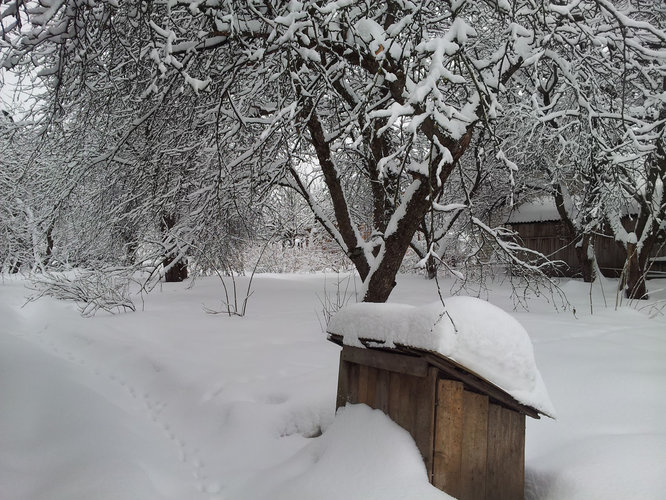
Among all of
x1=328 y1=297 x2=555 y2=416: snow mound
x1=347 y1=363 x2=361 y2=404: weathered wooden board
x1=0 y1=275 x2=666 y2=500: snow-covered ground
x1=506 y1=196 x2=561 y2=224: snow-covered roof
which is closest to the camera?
x1=328 y1=297 x2=555 y2=416: snow mound

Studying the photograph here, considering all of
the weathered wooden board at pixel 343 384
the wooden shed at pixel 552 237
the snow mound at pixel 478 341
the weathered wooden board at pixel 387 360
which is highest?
the wooden shed at pixel 552 237

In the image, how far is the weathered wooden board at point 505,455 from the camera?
2520 millimetres

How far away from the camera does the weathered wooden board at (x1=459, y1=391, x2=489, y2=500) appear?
2.46 metres

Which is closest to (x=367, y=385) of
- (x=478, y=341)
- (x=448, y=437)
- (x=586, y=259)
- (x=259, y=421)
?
(x=448, y=437)

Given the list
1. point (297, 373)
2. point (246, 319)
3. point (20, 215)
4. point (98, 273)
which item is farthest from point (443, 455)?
point (20, 215)

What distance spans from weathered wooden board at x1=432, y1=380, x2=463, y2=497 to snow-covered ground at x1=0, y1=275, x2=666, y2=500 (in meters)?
0.11

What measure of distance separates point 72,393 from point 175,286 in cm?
826

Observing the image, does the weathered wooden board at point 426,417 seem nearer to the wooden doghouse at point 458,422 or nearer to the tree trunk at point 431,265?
the wooden doghouse at point 458,422

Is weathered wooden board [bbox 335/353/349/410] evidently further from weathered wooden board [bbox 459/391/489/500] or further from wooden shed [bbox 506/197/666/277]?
wooden shed [bbox 506/197/666/277]

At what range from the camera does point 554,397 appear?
3.59 metres

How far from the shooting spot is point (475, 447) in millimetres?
2482

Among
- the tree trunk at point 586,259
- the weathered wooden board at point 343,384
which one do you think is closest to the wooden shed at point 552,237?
the tree trunk at point 586,259

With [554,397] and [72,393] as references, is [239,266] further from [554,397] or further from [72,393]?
[554,397]

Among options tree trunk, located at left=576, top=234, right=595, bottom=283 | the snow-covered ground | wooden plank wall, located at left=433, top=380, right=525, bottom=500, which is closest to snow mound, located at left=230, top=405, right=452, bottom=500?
the snow-covered ground
